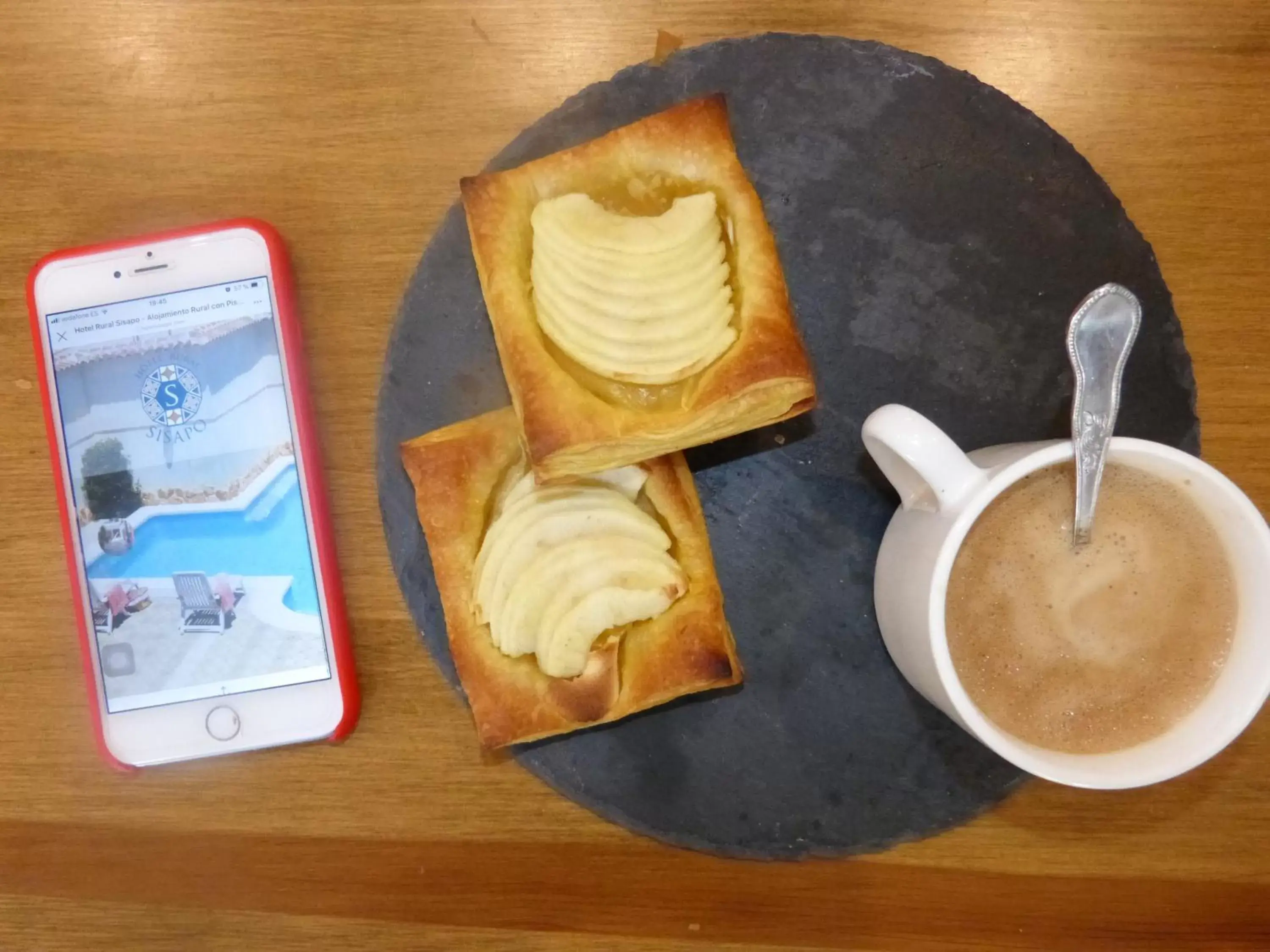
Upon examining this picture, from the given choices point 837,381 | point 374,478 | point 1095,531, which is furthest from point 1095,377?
point 374,478

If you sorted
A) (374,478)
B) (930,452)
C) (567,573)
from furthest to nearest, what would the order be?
(374,478) < (567,573) < (930,452)

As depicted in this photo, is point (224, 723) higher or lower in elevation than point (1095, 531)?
lower

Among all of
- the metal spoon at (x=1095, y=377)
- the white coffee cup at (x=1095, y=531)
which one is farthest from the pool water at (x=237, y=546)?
the metal spoon at (x=1095, y=377)

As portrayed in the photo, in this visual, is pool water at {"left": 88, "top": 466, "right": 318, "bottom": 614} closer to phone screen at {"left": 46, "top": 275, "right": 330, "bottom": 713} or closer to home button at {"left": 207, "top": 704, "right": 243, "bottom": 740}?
phone screen at {"left": 46, "top": 275, "right": 330, "bottom": 713}

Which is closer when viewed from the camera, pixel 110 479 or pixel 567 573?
pixel 567 573

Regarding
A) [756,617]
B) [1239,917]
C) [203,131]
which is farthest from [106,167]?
[1239,917]

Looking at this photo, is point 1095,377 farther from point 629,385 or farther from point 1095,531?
point 629,385

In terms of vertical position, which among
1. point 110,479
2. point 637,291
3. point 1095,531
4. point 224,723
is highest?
point 637,291
